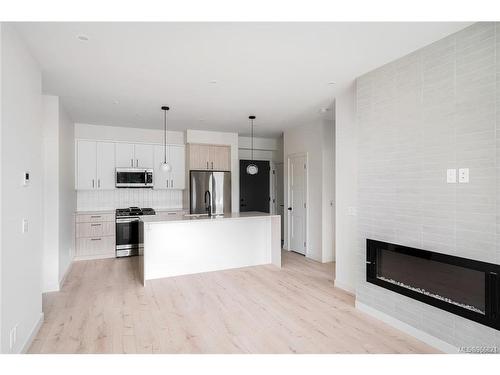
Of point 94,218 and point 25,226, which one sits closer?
point 25,226

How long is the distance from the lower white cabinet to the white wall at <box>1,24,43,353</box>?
108 inches

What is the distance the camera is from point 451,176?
2.43 metres

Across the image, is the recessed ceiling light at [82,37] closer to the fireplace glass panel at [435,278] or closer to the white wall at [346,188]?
the white wall at [346,188]

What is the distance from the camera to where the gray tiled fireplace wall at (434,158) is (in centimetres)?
219

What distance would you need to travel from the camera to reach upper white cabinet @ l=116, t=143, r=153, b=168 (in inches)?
238

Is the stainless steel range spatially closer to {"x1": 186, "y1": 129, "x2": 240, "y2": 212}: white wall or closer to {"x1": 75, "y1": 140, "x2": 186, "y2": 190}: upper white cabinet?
{"x1": 75, "y1": 140, "x2": 186, "y2": 190}: upper white cabinet

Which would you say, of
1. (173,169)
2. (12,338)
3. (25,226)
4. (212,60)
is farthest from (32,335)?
(173,169)

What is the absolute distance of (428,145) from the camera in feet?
8.61

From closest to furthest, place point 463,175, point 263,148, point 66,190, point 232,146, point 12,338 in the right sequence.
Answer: point 12,338
point 463,175
point 66,190
point 232,146
point 263,148

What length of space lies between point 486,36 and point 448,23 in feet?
0.93

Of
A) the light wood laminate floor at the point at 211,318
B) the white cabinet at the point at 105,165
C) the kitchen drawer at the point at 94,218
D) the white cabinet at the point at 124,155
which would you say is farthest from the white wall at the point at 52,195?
the white cabinet at the point at 124,155

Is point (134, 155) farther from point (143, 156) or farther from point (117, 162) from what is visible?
point (117, 162)

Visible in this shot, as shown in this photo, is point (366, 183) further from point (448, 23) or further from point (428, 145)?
point (448, 23)

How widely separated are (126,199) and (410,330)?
559 cm
